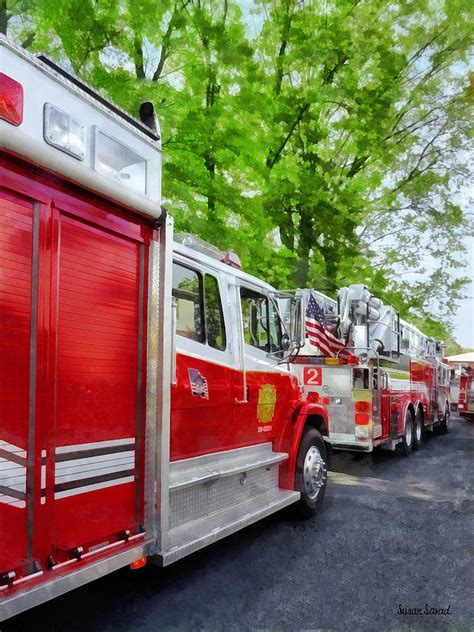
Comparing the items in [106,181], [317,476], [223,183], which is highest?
[223,183]

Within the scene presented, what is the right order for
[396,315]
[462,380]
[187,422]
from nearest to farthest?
[187,422], [396,315], [462,380]

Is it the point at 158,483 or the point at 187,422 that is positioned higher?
the point at 187,422

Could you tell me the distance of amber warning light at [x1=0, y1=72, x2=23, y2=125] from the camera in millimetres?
2666

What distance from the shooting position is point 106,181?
327cm

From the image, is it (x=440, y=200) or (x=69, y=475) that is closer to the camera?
(x=69, y=475)

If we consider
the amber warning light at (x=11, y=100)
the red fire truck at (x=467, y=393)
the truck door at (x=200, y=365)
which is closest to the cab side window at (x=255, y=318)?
the truck door at (x=200, y=365)

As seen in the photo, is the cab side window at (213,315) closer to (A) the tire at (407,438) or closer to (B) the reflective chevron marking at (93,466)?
(B) the reflective chevron marking at (93,466)

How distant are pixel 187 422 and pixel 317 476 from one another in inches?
102

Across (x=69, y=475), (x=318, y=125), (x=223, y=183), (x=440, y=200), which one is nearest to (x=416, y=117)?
(x=440, y=200)

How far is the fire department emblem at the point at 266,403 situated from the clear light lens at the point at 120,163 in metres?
2.46

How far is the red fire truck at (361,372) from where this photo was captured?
9.50 m

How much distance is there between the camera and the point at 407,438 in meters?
12.0

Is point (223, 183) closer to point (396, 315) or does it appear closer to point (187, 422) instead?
point (396, 315)

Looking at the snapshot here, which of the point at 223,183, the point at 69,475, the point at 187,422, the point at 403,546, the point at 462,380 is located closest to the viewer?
the point at 69,475
